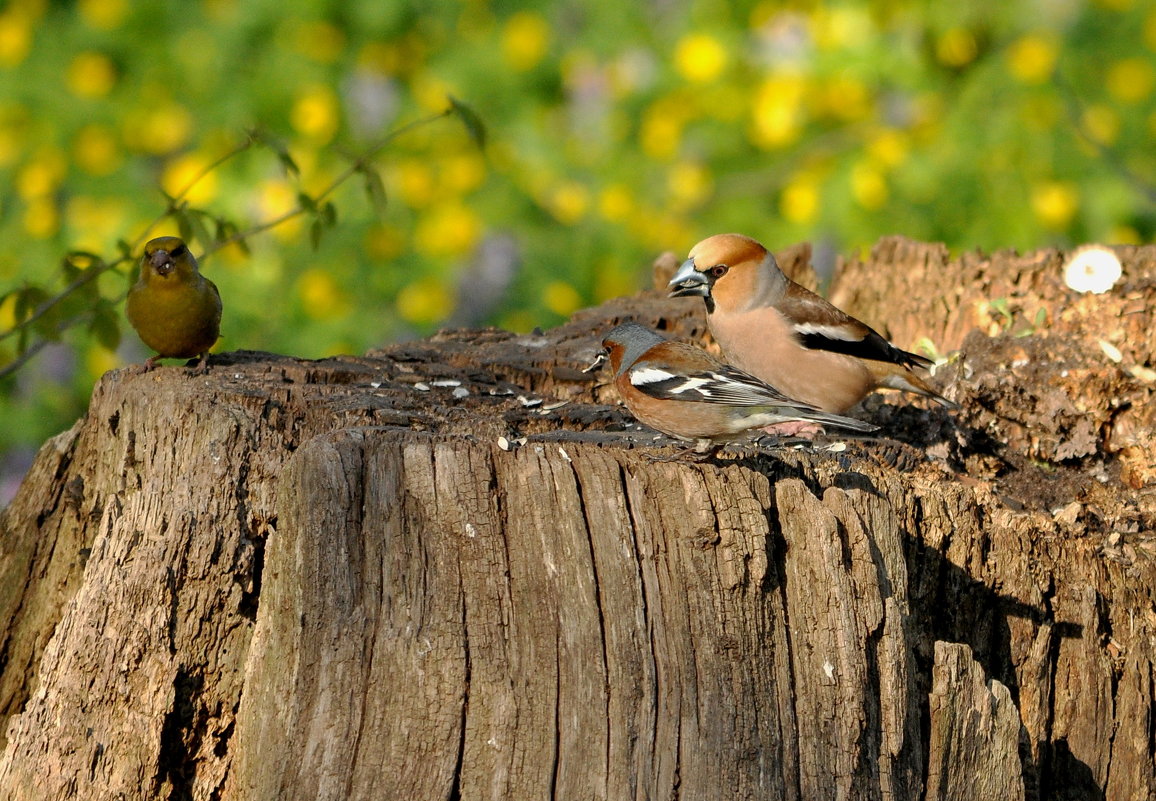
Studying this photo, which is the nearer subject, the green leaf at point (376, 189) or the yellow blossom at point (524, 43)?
the green leaf at point (376, 189)

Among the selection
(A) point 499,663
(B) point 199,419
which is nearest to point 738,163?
(B) point 199,419

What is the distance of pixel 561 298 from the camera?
845cm

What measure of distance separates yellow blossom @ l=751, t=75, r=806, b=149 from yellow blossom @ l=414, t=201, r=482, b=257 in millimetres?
2468

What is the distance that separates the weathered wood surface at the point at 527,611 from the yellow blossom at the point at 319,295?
3436mm

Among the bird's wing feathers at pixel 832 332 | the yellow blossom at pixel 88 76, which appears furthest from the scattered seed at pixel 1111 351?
the yellow blossom at pixel 88 76

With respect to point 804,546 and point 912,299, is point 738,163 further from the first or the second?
point 804,546

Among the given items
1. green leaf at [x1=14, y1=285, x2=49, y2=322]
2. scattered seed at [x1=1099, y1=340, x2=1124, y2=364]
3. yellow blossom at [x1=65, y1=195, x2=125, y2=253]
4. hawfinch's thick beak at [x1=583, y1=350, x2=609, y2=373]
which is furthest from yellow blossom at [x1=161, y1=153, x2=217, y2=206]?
scattered seed at [x1=1099, y1=340, x2=1124, y2=364]

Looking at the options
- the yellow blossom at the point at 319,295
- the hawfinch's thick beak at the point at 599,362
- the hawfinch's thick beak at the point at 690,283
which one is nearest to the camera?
the hawfinch's thick beak at the point at 599,362

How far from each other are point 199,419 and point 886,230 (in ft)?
19.4

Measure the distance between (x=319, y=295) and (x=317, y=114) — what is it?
6.25 ft

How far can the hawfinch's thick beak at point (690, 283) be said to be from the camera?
555 cm

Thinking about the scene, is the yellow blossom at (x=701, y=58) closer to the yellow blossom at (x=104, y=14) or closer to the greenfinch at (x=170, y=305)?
the yellow blossom at (x=104, y=14)

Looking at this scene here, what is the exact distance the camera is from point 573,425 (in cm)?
446

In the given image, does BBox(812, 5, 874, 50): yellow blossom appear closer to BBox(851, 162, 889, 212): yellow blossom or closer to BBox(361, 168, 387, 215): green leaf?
BBox(851, 162, 889, 212): yellow blossom
